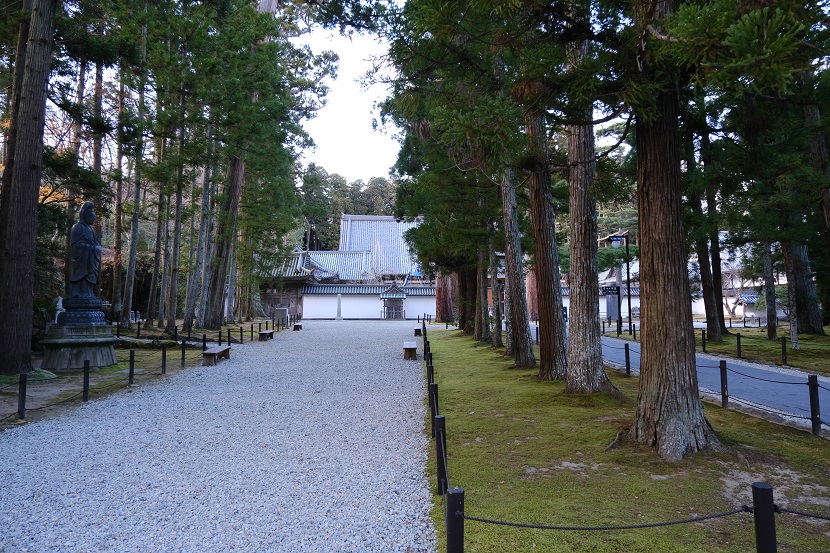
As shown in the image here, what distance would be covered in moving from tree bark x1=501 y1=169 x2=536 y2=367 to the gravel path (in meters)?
2.92

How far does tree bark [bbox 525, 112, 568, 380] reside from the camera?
8.67m

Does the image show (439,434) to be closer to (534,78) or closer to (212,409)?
(534,78)

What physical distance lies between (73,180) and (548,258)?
1188 centimetres

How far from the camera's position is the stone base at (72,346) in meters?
10.8

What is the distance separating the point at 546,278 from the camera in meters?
8.70

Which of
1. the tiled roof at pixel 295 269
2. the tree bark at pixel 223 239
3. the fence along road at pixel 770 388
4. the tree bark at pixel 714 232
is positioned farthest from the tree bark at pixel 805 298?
the tiled roof at pixel 295 269

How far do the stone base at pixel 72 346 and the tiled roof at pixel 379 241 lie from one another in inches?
1316

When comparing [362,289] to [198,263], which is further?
[362,289]

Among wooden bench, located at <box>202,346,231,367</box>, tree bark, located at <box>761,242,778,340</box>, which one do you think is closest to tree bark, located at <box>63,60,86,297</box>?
wooden bench, located at <box>202,346,231,367</box>

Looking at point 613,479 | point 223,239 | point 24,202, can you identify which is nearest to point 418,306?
point 223,239

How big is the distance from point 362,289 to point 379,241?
830cm

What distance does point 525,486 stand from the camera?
409cm

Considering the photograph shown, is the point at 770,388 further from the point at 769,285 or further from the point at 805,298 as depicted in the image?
the point at 805,298

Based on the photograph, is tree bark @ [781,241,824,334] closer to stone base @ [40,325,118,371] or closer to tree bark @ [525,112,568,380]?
tree bark @ [525,112,568,380]
